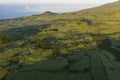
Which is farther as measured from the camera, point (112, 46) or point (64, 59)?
point (112, 46)

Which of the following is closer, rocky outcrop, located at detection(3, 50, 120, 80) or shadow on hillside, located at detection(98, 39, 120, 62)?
rocky outcrop, located at detection(3, 50, 120, 80)

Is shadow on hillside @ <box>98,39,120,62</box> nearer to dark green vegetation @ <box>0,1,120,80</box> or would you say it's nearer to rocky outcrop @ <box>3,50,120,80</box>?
dark green vegetation @ <box>0,1,120,80</box>

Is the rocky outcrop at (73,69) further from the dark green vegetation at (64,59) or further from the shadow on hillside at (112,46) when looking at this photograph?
the shadow on hillside at (112,46)

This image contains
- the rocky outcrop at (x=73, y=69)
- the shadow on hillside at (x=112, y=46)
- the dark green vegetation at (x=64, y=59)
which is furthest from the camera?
the shadow on hillside at (x=112, y=46)

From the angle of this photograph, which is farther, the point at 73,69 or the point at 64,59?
the point at 64,59

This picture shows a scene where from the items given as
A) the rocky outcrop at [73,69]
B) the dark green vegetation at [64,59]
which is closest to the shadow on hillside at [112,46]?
the dark green vegetation at [64,59]

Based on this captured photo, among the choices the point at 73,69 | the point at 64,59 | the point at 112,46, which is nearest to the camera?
the point at 73,69

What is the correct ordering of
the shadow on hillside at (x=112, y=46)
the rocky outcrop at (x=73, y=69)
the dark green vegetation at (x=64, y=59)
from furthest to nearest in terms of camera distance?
the shadow on hillside at (x=112, y=46) → the dark green vegetation at (x=64, y=59) → the rocky outcrop at (x=73, y=69)

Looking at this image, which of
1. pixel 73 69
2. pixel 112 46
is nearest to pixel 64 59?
pixel 73 69

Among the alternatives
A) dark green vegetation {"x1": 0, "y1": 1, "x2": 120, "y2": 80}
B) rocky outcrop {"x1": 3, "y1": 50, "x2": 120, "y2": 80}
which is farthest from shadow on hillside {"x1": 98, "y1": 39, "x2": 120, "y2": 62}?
rocky outcrop {"x1": 3, "y1": 50, "x2": 120, "y2": 80}

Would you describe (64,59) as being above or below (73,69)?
below

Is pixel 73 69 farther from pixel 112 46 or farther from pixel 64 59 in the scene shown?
pixel 112 46

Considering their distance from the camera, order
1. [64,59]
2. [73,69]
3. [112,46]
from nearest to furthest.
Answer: [73,69]
[64,59]
[112,46]
